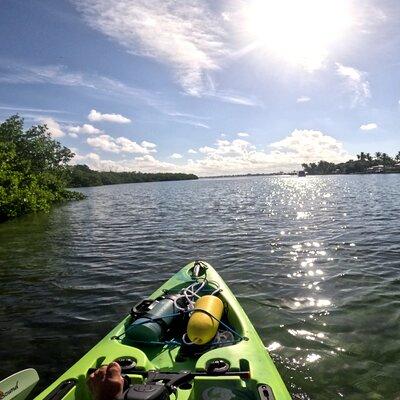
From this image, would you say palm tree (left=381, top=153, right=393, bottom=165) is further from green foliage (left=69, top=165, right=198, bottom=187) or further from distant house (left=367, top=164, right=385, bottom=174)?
green foliage (left=69, top=165, right=198, bottom=187)

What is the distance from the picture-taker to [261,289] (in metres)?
9.98

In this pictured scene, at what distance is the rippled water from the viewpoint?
6.27m

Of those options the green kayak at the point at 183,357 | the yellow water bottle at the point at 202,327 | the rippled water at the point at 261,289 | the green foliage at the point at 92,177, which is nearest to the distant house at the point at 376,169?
the green foliage at the point at 92,177

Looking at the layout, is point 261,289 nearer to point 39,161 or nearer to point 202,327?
point 202,327

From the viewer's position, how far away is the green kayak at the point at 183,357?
4.12 meters

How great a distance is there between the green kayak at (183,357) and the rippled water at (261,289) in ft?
3.96

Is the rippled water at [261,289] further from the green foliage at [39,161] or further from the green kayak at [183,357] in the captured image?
the green foliage at [39,161]

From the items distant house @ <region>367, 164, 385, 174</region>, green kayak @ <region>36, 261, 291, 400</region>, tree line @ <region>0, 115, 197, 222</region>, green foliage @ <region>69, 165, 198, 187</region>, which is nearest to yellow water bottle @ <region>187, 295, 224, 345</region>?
green kayak @ <region>36, 261, 291, 400</region>

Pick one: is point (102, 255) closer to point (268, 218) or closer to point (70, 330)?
point (70, 330)

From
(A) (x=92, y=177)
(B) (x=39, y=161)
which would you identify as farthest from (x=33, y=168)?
(A) (x=92, y=177)

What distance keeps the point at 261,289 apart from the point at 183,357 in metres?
5.07

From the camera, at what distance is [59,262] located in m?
14.0

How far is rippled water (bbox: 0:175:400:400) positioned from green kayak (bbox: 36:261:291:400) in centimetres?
121

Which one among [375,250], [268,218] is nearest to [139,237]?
[268,218]
